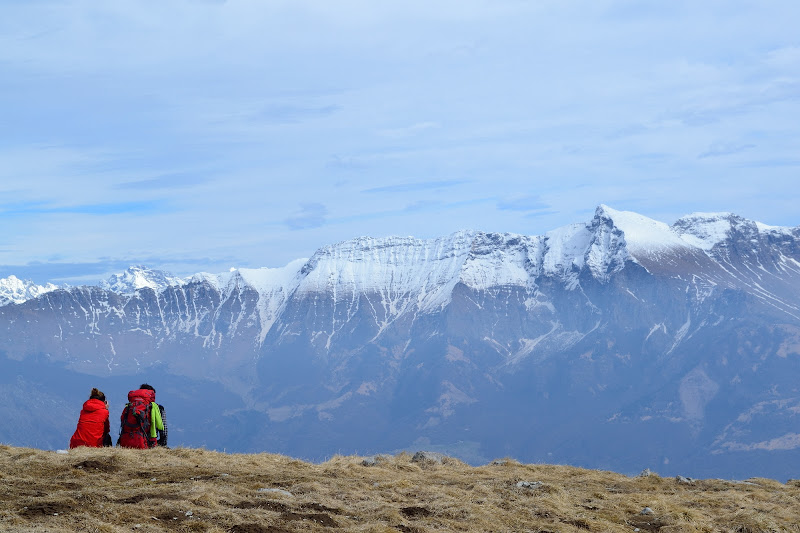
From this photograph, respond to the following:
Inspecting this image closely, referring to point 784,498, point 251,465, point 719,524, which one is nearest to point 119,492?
point 251,465

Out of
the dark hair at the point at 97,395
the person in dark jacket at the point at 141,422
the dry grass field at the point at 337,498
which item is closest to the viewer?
the dry grass field at the point at 337,498

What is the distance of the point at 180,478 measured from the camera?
26219 mm

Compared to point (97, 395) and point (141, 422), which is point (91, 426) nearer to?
point (97, 395)

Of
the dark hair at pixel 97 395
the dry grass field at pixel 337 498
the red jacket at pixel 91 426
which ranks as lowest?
the dry grass field at pixel 337 498

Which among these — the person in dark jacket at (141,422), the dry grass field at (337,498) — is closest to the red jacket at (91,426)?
the person in dark jacket at (141,422)

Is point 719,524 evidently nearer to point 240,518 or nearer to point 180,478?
point 240,518

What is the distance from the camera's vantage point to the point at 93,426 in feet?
108

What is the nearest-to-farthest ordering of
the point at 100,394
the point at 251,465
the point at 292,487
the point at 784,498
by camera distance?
the point at 292,487, the point at 784,498, the point at 251,465, the point at 100,394

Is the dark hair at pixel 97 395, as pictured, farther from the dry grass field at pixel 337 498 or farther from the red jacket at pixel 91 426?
the dry grass field at pixel 337 498

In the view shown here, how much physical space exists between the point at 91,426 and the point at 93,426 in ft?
0.24

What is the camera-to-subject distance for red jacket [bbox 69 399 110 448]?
107ft

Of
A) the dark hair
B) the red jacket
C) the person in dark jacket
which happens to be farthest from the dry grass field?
the dark hair

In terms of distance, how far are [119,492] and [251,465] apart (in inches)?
293

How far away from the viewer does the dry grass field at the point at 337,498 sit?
69.2 ft
